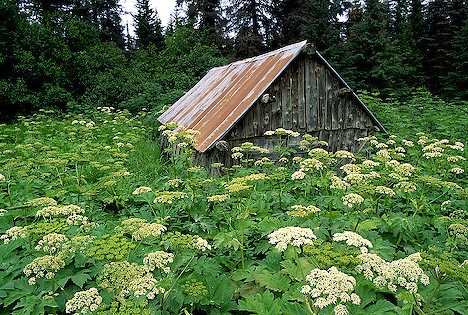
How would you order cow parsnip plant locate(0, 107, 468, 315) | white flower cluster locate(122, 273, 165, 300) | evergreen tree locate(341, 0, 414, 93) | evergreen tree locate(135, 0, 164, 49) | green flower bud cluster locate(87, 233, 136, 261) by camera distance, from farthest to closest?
evergreen tree locate(135, 0, 164, 49) → evergreen tree locate(341, 0, 414, 93) → green flower bud cluster locate(87, 233, 136, 261) → cow parsnip plant locate(0, 107, 468, 315) → white flower cluster locate(122, 273, 165, 300)

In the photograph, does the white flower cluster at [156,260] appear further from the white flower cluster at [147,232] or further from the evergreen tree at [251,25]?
the evergreen tree at [251,25]

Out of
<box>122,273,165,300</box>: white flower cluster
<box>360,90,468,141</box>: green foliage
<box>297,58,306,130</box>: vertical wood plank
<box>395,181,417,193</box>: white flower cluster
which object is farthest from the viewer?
<box>360,90,468,141</box>: green foliage

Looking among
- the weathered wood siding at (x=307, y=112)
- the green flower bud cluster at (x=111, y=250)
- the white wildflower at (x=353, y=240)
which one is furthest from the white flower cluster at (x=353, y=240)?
the weathered wood siding at (x=307, y=112)

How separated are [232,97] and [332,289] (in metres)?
7.03

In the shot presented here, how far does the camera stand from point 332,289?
2.05m

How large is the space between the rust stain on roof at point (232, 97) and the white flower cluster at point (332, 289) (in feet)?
16.4

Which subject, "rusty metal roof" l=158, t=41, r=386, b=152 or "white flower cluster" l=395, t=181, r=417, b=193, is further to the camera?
"rusty metal roof" l=158, t=41, r=386, b=152

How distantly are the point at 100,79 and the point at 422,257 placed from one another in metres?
19.8

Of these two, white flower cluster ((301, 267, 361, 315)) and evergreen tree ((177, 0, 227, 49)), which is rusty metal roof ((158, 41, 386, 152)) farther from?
evergreen tree ((177, 0, 227, 49))

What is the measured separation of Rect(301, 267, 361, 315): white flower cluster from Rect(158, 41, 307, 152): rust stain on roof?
4993 millimetres

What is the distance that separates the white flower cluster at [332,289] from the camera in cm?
202

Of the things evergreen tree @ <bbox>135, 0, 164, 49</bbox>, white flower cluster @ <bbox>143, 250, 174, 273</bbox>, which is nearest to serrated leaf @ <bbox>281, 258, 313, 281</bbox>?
white flower cluster @ <bbox>143, 250, 174, 273</bbox>

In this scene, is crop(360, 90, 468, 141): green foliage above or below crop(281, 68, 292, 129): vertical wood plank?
below

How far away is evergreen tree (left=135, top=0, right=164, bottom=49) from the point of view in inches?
1437
